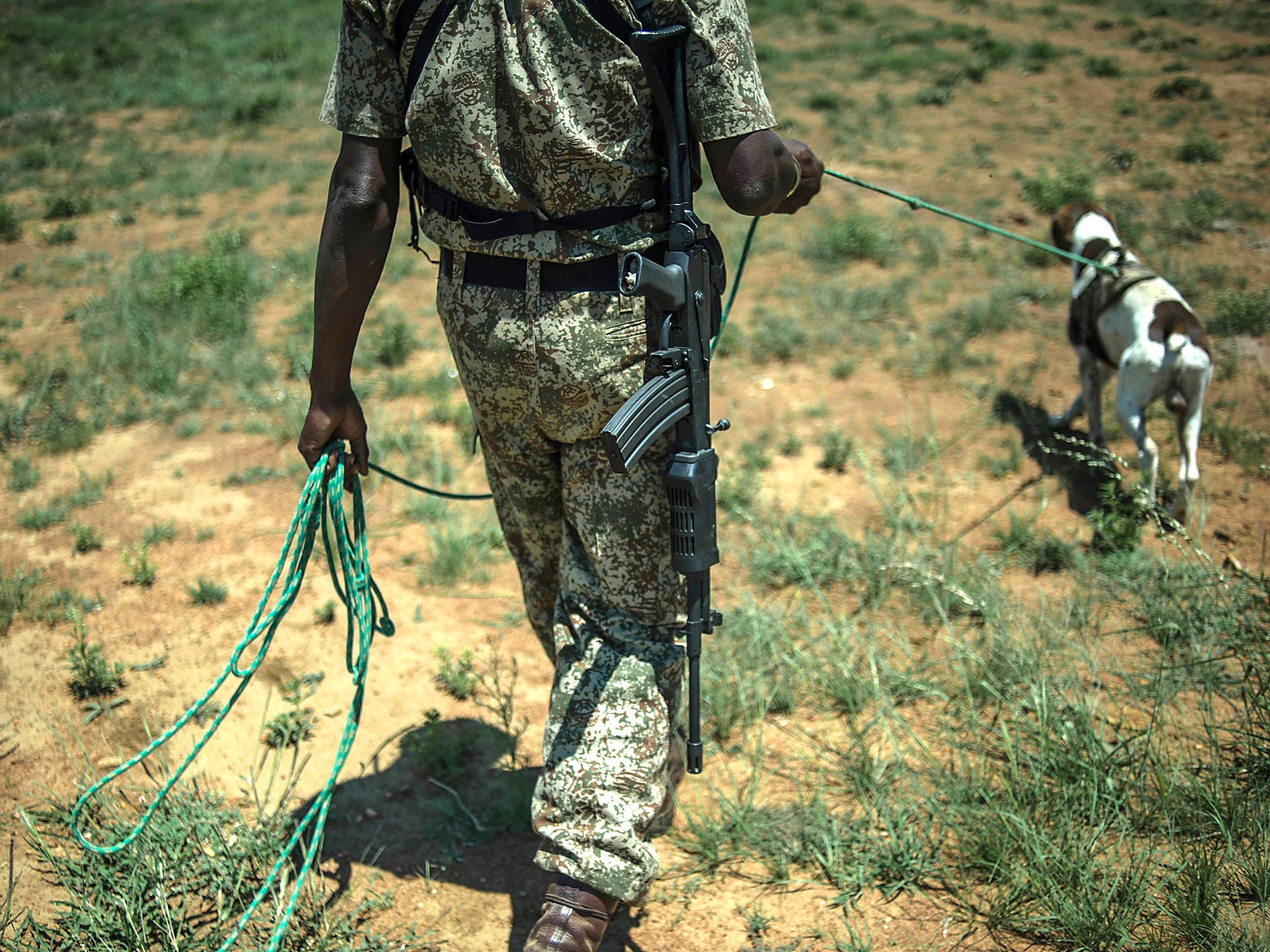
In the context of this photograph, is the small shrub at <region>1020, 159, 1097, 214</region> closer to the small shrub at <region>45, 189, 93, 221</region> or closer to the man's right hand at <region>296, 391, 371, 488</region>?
the man's right hand at <region>296, 391, 371, 488</region>

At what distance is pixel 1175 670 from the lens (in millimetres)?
2908

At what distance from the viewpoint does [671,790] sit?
260cm

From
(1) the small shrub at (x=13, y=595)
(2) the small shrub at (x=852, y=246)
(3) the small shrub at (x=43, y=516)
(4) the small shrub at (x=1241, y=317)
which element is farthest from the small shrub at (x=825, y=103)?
(1) the small shrub at (x=13, y=595)

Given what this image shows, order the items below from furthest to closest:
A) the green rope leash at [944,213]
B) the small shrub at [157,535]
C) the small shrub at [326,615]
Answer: the small shrub at [157,535]
the small shrub at [326,615]
the green rope leash at [944,213]

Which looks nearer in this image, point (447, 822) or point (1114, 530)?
point (447, 822)

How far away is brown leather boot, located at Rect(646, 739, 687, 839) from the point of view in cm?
244

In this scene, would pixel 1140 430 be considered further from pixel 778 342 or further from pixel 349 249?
pixel 349 249

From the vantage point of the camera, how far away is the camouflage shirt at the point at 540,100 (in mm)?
1797

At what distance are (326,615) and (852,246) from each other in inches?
187

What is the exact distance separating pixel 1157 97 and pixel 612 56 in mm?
10097

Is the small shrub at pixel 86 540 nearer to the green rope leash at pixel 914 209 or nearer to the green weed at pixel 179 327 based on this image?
the green weed at pixel 179 327

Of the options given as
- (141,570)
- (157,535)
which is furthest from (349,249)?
(157,535)

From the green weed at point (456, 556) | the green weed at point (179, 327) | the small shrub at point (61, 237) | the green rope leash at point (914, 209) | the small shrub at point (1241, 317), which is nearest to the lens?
the green rope leash at point (914, 209)

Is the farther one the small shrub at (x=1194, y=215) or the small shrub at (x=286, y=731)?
the small shrub at (x=1194, y=215)
